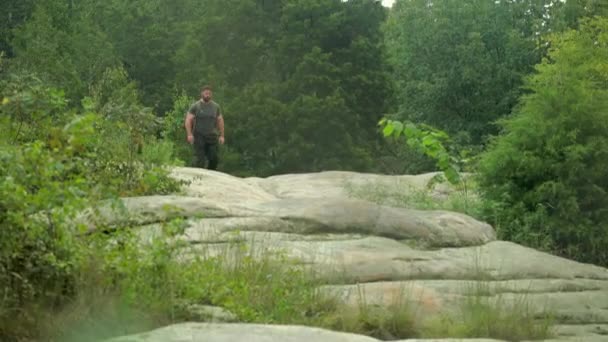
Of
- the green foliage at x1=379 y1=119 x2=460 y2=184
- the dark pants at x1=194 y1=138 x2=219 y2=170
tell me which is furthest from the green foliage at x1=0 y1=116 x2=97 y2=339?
the dark pants at x1=194 y1=138 x2=219 y2=170

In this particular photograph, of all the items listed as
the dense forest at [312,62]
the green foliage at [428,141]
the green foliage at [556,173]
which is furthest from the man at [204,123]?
the green foliage at [428,141]

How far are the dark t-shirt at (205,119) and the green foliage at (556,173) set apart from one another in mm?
6175

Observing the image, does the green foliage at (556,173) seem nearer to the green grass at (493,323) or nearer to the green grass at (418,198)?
the green grass at (418,198)

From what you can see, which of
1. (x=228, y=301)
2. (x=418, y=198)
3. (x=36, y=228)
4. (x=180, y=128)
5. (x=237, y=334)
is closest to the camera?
(x=237, y=334)

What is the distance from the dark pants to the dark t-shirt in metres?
0.23

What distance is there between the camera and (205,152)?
2139cm

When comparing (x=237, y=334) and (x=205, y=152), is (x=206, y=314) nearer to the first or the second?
(x=237, y=334)

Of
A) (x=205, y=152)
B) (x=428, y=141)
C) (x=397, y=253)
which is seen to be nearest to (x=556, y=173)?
(x=428, y=141)

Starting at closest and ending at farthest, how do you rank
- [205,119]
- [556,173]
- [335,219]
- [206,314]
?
[206,314] → [335,219] → [556,173] → [205,119]

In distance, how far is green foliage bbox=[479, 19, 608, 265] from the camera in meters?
15.3

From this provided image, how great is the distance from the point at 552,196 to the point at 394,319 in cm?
804

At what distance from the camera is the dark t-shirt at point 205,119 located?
2061cm

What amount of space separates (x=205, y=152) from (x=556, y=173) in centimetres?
816

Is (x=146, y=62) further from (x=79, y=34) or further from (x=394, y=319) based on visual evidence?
(x=394, y=319)
